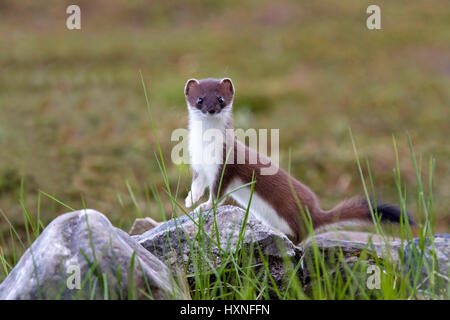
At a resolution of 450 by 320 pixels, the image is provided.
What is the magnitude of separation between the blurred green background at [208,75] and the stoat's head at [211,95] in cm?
117

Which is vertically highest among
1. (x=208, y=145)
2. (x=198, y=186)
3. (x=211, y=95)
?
(x=211, y=95)

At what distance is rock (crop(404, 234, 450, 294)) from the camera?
3.06 metres

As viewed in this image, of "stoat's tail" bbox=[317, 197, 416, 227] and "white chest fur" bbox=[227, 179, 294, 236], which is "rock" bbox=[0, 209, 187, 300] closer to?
"white chest fur" bbox=[227, 179, 294, 236]

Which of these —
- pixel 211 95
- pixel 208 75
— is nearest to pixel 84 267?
pixel 211 95

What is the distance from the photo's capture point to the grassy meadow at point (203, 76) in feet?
26.0

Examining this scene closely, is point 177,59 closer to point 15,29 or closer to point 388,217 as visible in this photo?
point 15,29

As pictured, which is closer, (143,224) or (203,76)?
(143,224)

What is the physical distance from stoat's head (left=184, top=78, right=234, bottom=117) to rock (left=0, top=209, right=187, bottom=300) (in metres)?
1.42

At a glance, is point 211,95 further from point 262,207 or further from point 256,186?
point 262,207

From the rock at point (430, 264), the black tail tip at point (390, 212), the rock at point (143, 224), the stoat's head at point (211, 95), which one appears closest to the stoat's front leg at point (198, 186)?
the rock at point (143, 224)

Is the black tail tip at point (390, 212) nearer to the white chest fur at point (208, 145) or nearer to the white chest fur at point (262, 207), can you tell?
the white chest fur at point (262, 207)

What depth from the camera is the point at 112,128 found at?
10234mm

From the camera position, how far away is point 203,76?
37.2ft

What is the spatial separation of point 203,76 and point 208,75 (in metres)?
0.53
